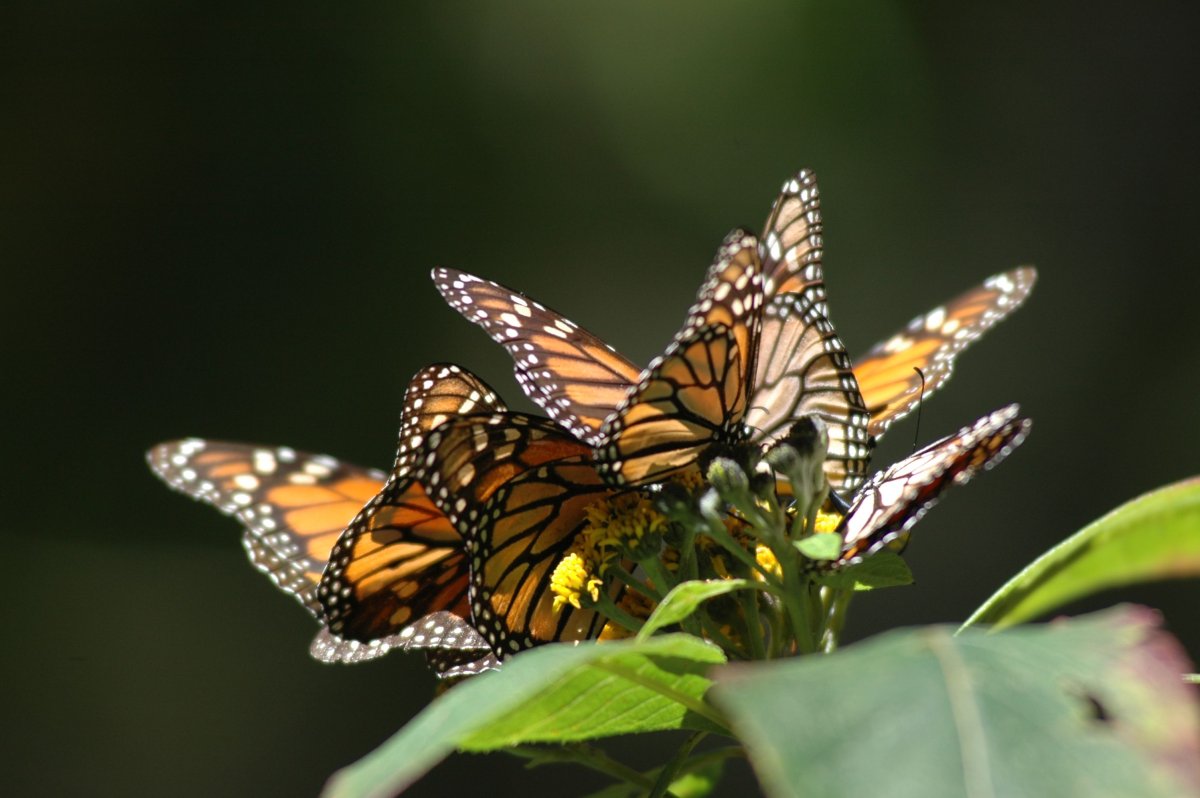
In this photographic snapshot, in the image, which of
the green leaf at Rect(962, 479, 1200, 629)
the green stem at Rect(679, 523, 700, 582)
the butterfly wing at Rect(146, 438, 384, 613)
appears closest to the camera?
the green leaf at Rect(962, 479, 1200, 629)

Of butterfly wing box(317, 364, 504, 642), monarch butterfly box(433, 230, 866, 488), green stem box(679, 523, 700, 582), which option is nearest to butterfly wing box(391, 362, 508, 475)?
butterfly wing box(317, 364, 504, 642)

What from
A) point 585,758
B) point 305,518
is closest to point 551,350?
point 585,758

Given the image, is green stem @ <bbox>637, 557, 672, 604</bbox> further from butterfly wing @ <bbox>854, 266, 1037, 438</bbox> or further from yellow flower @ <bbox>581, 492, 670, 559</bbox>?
butterfly wing @ <bbox>854, 266, 1037, 438</bbox>

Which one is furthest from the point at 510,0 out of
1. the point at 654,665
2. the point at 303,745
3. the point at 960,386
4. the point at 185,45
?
the point at 654,665

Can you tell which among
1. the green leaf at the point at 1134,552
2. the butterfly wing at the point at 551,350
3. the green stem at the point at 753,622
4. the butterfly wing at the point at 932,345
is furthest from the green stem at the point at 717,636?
the butterfly wing at the point at 932,345

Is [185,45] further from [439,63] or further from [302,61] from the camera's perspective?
[439,63]

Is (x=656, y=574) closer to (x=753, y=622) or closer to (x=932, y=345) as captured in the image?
(x=753, y=622)
